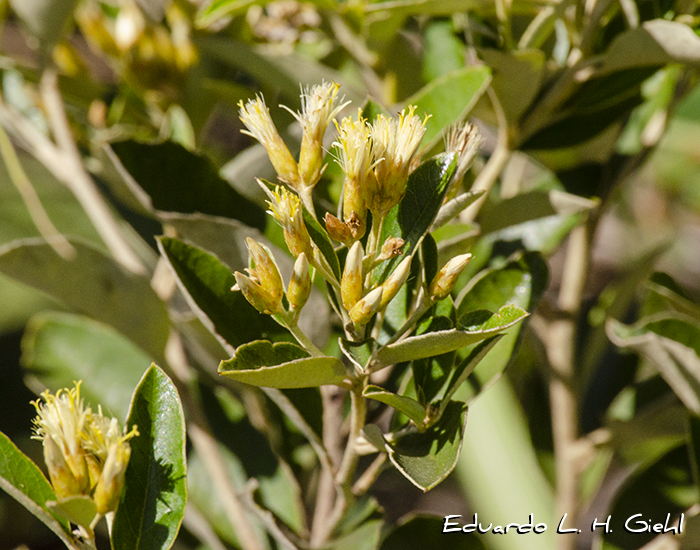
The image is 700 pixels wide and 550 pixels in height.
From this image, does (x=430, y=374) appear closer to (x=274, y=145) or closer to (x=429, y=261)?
(x=429, y=261)

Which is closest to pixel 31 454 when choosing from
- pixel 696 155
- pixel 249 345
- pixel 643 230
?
pixel 249 345

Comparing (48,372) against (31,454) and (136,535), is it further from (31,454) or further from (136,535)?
(31,454)

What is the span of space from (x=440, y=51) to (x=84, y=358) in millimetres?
597

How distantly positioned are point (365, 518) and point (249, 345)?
33cm

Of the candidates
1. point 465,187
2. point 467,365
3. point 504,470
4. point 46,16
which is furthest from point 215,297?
point 504,470

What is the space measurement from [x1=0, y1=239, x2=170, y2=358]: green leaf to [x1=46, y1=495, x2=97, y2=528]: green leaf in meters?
0.27

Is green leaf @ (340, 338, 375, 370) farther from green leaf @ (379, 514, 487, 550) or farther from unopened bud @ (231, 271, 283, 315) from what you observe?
green leaf @ (379, 514, 487, 550)

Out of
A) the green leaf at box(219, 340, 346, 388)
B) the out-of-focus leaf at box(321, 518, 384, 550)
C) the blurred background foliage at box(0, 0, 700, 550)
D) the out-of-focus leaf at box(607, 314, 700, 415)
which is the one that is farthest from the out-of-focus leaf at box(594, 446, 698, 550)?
the green leaf at box(219, 340, 346, 388)

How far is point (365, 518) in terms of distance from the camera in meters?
0.64

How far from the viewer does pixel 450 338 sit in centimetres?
38

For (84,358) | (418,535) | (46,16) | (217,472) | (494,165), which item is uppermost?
(46,16)

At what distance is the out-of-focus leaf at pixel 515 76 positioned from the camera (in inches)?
22.7

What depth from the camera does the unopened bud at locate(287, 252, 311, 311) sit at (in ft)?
1.35

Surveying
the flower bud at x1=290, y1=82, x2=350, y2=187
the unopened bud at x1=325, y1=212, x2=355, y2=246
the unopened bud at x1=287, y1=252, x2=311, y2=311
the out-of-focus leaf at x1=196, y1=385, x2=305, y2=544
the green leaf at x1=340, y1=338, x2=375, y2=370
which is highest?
the flower bud at x1=290, y1=82, x2=350, y2=187
